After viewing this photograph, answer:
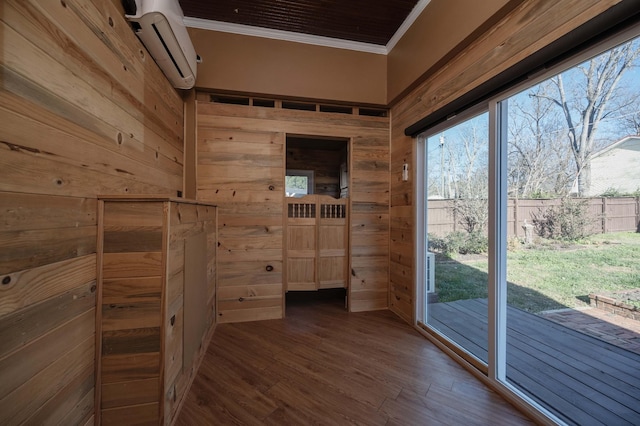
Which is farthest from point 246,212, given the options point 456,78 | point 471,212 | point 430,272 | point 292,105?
point 456,78

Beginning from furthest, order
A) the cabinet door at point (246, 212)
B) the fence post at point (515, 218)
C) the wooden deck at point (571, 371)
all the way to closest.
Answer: the cabinet door at point (246, 212)
the fence post at point (515, 218)
the wooden deck at point (571, 371)

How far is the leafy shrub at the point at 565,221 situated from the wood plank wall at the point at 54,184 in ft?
7.70

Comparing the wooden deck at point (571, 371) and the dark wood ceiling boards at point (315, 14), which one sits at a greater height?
the dark wood ceiling boards at point (315, 14)

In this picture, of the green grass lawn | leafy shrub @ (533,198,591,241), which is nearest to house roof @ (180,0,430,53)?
leafy shrub @ (533,198,591,241)

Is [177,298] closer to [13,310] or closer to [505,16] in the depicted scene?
[13,310]

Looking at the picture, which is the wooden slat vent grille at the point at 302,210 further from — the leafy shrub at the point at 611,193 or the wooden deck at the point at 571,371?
the leafy shrub at the point at 611,193

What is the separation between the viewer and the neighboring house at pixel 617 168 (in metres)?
1.03

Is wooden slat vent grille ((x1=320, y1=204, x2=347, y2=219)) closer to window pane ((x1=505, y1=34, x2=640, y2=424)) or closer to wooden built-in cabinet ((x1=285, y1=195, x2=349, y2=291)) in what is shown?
wooden built-in cabinet ((x1=285, y1=195, x2=349, y2=291))

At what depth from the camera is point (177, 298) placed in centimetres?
133

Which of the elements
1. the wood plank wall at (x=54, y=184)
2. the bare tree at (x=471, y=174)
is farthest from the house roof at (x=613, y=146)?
the wood plank wall at (x=54, y=184)

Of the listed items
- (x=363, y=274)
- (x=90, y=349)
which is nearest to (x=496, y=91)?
(x=363, y=274)

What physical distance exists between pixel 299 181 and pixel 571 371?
362 centimetres

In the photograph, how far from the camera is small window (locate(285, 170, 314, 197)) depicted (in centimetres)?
411

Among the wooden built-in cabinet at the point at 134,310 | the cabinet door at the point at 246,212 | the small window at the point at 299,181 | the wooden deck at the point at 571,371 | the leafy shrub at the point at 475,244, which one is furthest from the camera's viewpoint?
the small window at the point at 299,181
